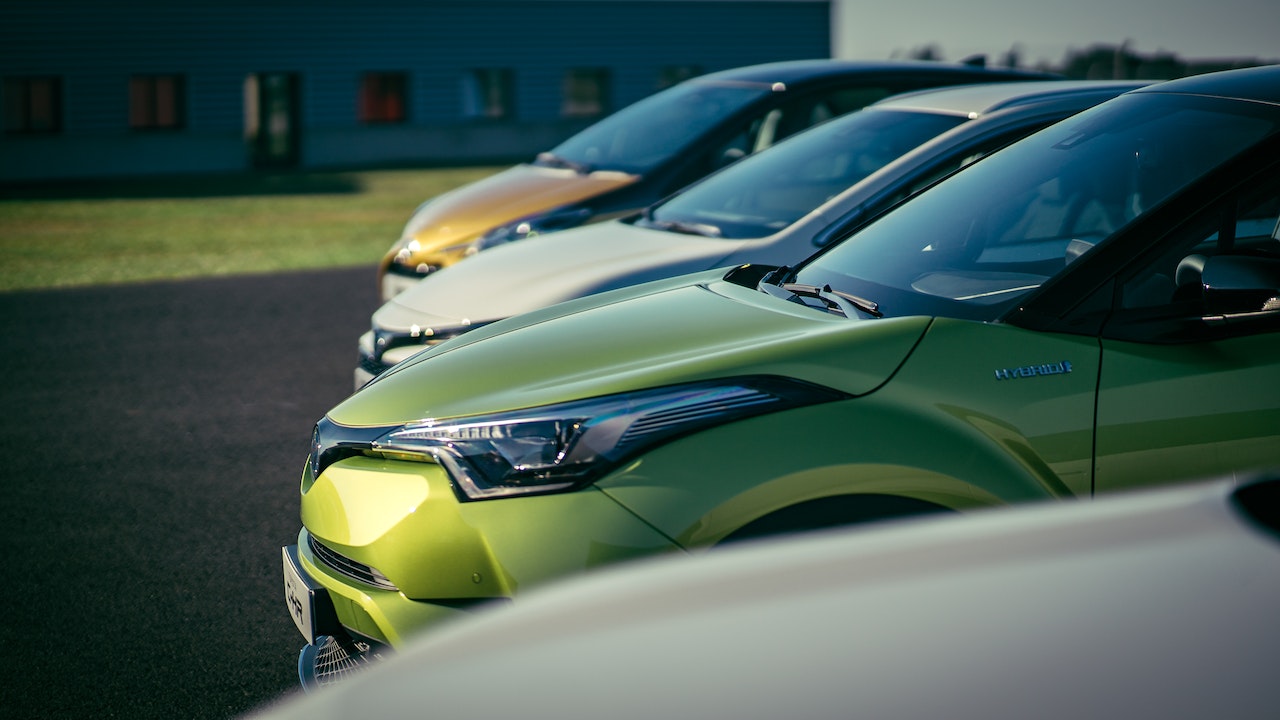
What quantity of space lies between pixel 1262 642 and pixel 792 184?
16.2 feet

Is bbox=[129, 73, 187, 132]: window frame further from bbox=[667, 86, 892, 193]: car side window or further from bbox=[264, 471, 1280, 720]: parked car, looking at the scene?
bbox=[264, 471, 1280, 720]: parked car

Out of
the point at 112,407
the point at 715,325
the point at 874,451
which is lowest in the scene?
the point at 112,407

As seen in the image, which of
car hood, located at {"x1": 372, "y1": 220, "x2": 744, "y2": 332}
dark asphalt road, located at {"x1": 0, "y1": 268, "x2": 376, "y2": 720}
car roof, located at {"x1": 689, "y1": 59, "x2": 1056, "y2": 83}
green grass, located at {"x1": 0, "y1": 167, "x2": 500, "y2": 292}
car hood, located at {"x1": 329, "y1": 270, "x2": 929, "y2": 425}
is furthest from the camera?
green grass, located at {"x1": 0, "y1": 167, "x2": 500, "y2": 292}

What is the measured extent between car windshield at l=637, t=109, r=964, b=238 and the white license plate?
3029 millimetres

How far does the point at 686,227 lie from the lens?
5.93 meters

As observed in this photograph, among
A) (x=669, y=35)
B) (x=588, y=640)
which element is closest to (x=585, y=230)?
(x=588, y=640)

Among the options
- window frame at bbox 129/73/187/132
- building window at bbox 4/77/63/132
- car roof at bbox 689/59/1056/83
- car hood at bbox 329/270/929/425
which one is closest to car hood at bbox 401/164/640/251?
car roof at bbox 689/59/1056/83

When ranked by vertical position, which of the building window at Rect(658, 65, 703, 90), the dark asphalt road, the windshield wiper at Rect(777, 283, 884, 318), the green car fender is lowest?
the dark asphalt road

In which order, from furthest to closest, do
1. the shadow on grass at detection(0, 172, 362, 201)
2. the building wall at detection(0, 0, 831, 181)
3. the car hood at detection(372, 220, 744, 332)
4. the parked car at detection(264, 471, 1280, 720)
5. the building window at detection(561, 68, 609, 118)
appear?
1. the building window at detection(561, 68, 609, 118)
2. the building wall at detection(0, 0, 831, 181)
3. the shadow on grass at detection(0, 172, 362, 201)
4. the car hood at detection(372, 220, 744, 332)
5. the parked car at detection(264, 471, 1280, 720)

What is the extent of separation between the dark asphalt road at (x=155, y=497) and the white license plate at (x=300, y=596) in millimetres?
500

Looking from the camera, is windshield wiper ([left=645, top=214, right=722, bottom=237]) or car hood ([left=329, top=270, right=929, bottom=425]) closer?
car hood ([left=329, top=270, right=929, bottom=425])

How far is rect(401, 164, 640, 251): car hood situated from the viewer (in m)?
7.78

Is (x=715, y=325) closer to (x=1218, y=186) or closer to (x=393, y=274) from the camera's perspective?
(x=1218, y=186)

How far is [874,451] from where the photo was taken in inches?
103
